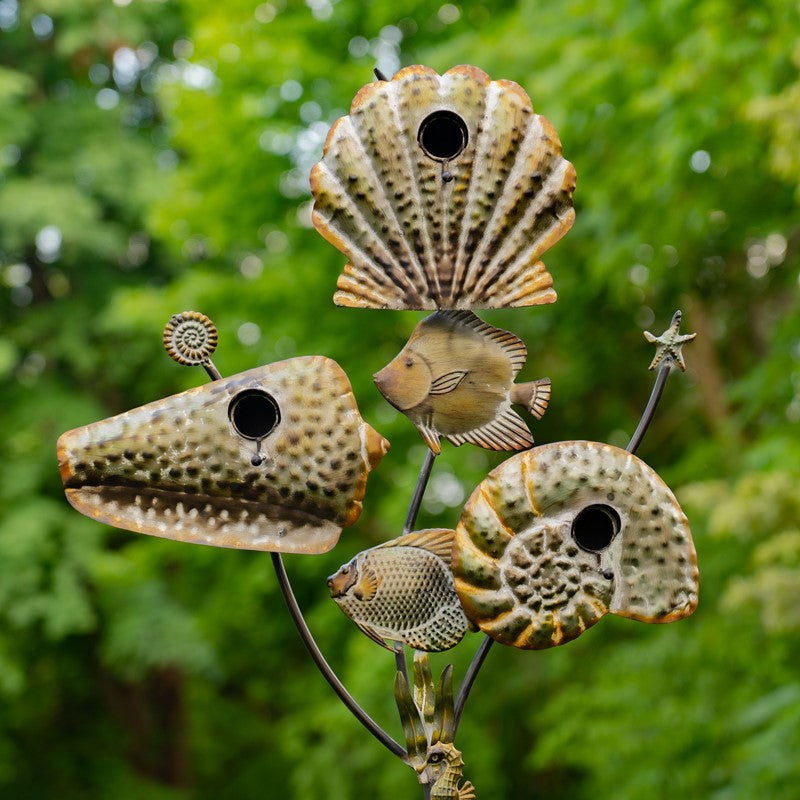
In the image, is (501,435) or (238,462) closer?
(238,462)

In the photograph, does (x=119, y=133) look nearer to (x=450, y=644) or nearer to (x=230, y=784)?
(x=230, y=784)

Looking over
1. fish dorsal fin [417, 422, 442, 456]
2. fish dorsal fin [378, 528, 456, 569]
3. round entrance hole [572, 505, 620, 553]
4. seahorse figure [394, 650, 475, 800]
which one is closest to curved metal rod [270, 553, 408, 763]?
seahorse figure [394, 650, 475, 800]

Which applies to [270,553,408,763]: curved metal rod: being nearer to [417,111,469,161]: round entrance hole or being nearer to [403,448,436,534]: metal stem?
[403,448,436,534]: metal stem

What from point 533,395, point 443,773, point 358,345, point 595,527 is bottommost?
point 443,773

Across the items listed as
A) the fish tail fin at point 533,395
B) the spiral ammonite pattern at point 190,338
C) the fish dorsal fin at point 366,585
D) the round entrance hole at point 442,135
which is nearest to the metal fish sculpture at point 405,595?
the fish dorsal fin at point 366,585

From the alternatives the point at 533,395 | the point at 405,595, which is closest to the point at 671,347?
the point at 533,395

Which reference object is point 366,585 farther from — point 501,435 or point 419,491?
point 501,435

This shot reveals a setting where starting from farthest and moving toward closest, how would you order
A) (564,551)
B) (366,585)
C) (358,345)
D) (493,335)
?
(358,345)
(493,335)
(366,585)
(564,551)
